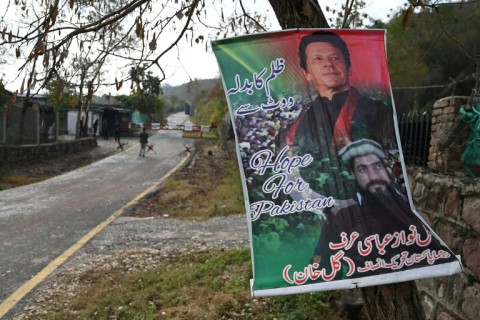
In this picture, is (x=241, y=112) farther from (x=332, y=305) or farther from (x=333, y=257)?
(x=332, y=305)

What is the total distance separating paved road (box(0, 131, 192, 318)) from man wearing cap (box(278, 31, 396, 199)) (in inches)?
168

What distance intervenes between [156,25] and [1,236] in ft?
17.9

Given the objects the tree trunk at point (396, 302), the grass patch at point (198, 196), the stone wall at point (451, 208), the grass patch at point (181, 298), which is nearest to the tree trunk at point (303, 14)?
the tree trunk at point (396, 302)

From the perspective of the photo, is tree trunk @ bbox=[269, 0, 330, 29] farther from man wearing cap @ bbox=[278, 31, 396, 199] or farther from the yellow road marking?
the yellow road marking

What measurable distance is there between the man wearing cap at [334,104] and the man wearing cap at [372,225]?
81 millimetres

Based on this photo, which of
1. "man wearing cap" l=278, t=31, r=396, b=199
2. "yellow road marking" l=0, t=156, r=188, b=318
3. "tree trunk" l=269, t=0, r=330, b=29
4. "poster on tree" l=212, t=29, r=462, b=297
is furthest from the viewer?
"yellow road marking" l=0, t=156, r=188, b=318

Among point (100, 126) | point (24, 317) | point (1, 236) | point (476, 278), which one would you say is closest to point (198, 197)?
point (1, 236)

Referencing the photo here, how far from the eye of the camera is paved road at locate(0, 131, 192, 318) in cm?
635

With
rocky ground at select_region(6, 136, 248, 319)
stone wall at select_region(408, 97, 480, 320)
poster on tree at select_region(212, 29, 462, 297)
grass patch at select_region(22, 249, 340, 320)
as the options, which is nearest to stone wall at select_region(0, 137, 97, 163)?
rocky ground at select_region(6, 136, 248, 319)

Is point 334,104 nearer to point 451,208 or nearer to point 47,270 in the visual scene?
point 451,208

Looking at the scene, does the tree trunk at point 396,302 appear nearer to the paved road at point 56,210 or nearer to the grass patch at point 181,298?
the grass patch at point 181,298

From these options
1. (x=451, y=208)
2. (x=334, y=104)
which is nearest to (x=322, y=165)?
(x=334, y=104)

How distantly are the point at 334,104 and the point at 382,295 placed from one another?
1085 mm

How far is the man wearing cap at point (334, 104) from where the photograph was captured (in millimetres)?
2373
